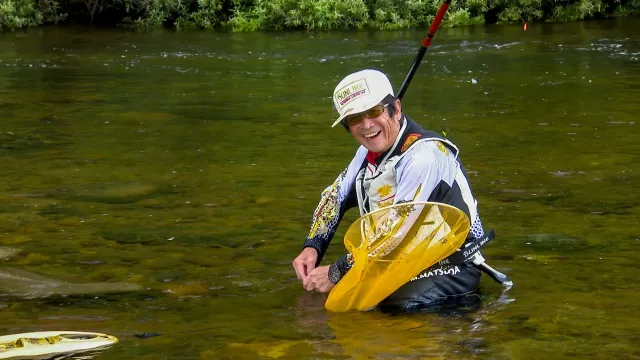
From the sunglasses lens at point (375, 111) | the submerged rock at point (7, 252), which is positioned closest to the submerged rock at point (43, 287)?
the submerged rock at point (7, 252)

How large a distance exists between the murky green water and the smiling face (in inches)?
36.4

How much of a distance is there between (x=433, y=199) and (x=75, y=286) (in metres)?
2.41

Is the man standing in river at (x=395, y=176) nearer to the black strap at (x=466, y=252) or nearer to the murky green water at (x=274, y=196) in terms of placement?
the black strap at (x=466, y=252)

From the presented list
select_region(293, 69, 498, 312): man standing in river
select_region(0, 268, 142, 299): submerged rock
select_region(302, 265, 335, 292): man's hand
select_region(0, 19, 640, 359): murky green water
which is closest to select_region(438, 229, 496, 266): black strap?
select_region(293, 69, 498, 312): man standing in river

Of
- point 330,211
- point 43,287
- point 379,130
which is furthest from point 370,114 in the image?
point 43,287

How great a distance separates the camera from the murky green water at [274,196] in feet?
18.8

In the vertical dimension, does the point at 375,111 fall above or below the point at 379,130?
above

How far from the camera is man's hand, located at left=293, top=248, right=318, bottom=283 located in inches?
246

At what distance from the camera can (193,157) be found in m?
11.6

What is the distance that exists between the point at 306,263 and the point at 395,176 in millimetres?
827

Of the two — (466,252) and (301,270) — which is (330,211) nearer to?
(301,270)

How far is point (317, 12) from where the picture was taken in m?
28.2

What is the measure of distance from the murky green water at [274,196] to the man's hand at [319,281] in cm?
12

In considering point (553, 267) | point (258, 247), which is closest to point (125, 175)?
point (258, 247)
